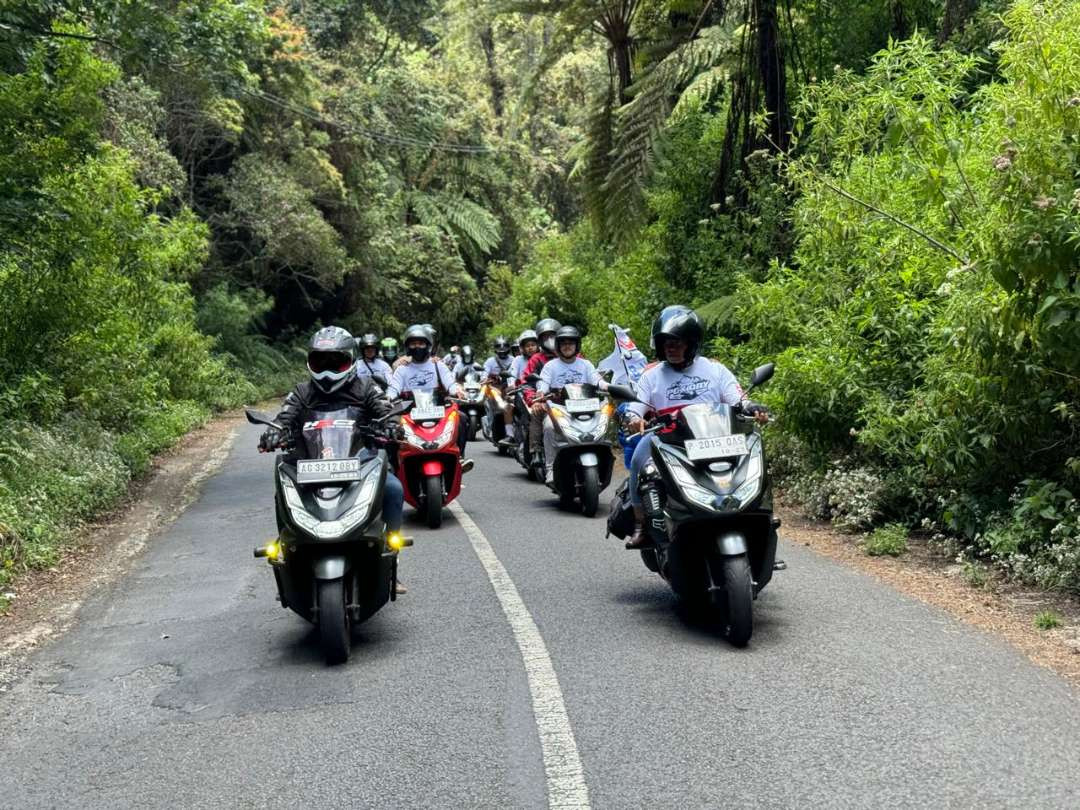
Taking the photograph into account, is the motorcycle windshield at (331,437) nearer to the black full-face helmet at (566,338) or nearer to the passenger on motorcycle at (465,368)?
the black full-face helmet at (566,338)

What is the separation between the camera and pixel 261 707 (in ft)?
19.3

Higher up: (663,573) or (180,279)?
(180,279)

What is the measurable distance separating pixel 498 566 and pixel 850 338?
14.9ft

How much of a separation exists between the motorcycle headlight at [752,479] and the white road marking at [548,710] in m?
1.46

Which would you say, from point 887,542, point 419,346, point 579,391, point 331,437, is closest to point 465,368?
point 419,346

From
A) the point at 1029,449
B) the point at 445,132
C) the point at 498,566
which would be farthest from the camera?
the point at 445,132

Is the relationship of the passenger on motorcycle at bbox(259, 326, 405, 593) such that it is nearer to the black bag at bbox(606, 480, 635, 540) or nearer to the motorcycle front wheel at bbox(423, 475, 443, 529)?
the black bag at bbox(606, 480, 635, 540)

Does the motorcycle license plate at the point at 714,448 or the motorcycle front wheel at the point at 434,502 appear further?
the motorcycle front wheel at the point at 434,502

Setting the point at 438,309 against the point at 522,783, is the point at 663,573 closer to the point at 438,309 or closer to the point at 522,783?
the point at 522,783

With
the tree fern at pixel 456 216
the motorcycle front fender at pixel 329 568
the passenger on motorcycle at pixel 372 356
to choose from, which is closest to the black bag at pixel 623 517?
the motorcycle front fender at pixel 329 568

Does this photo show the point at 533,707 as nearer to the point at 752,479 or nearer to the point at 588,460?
the point at 752,479

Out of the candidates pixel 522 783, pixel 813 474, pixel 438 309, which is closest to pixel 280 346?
pixel 438 309

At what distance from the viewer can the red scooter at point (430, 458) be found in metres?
11.8

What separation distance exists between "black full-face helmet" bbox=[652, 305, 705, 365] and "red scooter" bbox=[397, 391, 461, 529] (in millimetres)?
4499
